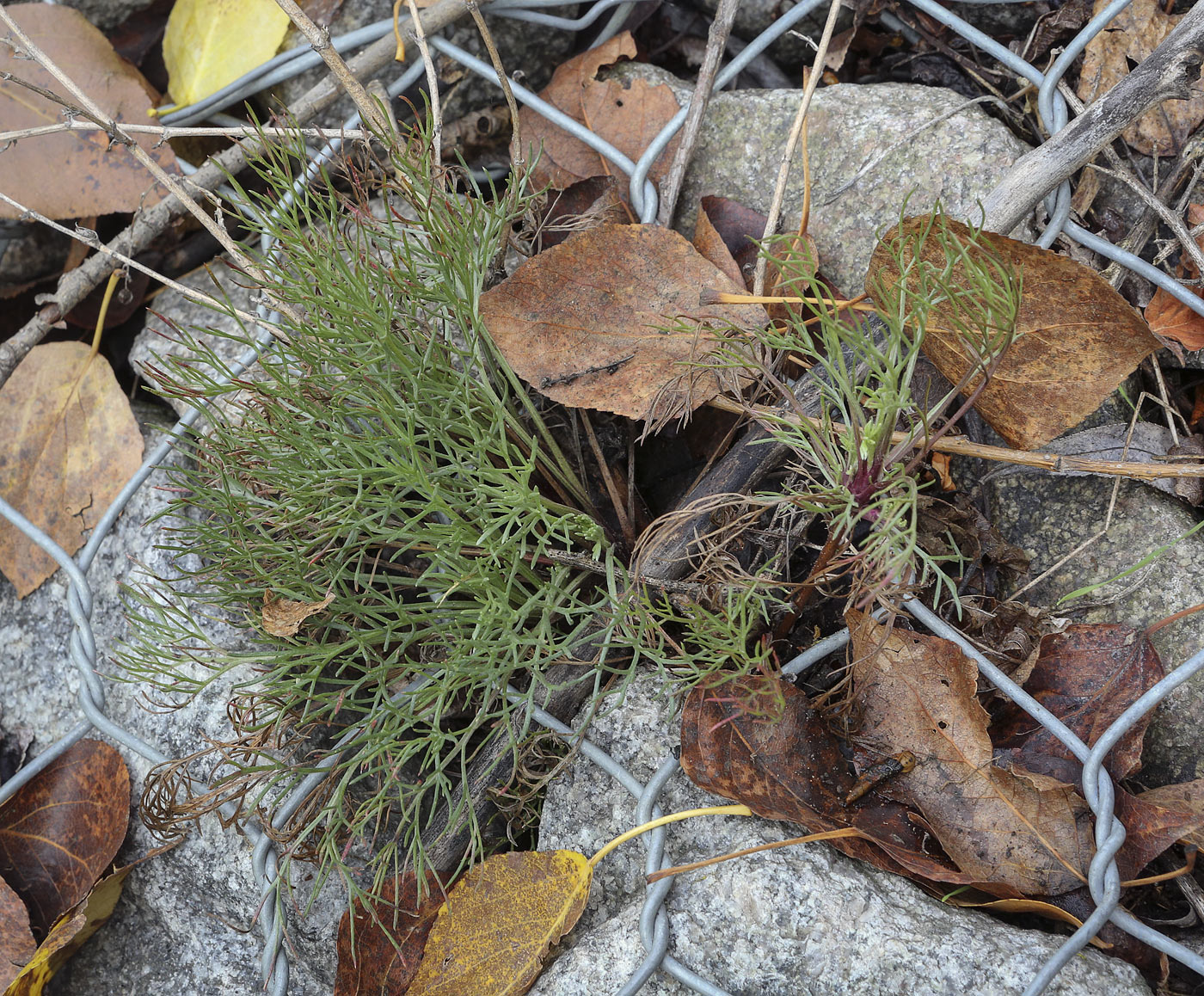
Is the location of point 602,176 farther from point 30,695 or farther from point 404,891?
point 30,695

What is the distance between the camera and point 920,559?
44.3 inches

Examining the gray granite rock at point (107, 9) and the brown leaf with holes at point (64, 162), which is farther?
the gray granite rock at point (107, 9)

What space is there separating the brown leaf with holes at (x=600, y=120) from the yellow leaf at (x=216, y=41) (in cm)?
44

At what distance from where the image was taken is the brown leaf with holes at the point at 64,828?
4.17 feet

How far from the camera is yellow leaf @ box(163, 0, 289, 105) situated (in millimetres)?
1486

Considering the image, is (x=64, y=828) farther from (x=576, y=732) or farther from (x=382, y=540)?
(x=576, y=732)

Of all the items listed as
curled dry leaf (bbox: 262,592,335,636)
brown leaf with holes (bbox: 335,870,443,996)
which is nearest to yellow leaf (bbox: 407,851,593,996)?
brown leaf with holes (bbox: 335,870,443,996)

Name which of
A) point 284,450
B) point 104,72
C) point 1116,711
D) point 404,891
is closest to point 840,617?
point 1116,711

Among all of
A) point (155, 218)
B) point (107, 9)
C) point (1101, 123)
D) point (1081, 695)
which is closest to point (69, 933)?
point (155, 218)

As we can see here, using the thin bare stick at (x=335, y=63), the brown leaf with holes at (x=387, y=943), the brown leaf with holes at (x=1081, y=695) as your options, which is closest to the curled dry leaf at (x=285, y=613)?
the brown leaf with holes at (x=387, y=943)

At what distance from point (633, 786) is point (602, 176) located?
0.87m

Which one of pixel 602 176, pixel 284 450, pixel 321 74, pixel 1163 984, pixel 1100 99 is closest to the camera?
pixel 1163 984

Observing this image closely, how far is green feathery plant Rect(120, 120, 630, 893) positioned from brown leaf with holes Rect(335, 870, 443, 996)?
2.4 inches

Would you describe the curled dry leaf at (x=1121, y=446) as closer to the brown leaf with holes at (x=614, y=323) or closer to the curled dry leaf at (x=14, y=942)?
the brown leaf with holes at (x=614, y=323)
